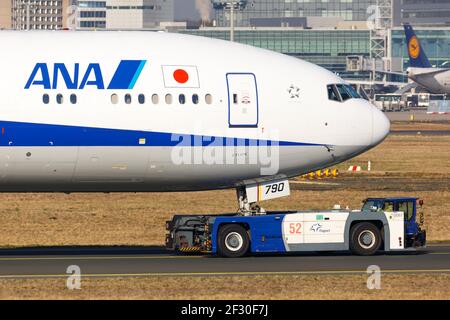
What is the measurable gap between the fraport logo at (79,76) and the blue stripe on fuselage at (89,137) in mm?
1357

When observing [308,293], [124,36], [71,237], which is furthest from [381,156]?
[308,293]

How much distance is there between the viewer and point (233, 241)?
39938 mm

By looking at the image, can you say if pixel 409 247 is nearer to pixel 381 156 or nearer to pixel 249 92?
pixel 249 92

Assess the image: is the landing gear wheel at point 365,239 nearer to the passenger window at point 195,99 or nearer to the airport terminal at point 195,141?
the airport terminal at point 195,141

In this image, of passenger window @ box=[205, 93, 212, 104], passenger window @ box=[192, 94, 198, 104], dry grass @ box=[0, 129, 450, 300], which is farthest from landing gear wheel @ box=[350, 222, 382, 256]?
passenger window @ box=[192, 94, 198, 104]

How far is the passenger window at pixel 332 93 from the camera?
41.8 meters

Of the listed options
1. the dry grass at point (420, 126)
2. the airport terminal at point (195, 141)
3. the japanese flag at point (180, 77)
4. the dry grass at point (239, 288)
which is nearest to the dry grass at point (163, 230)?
the dry grass at point (239, 288)

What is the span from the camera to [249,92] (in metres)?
40.6

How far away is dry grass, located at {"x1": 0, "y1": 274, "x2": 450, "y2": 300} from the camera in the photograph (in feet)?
105

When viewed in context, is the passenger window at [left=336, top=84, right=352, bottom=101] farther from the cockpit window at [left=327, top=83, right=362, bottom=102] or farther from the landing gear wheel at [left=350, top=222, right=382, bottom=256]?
the landing gear wheel at [left=350, top=222, right=382, bottom=256]

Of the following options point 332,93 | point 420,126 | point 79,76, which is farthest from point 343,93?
point 420,126

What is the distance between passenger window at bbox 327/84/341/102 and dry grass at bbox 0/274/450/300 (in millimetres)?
8260

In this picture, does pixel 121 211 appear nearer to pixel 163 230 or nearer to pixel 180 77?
pixel 163 230

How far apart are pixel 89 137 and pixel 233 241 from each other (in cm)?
575
